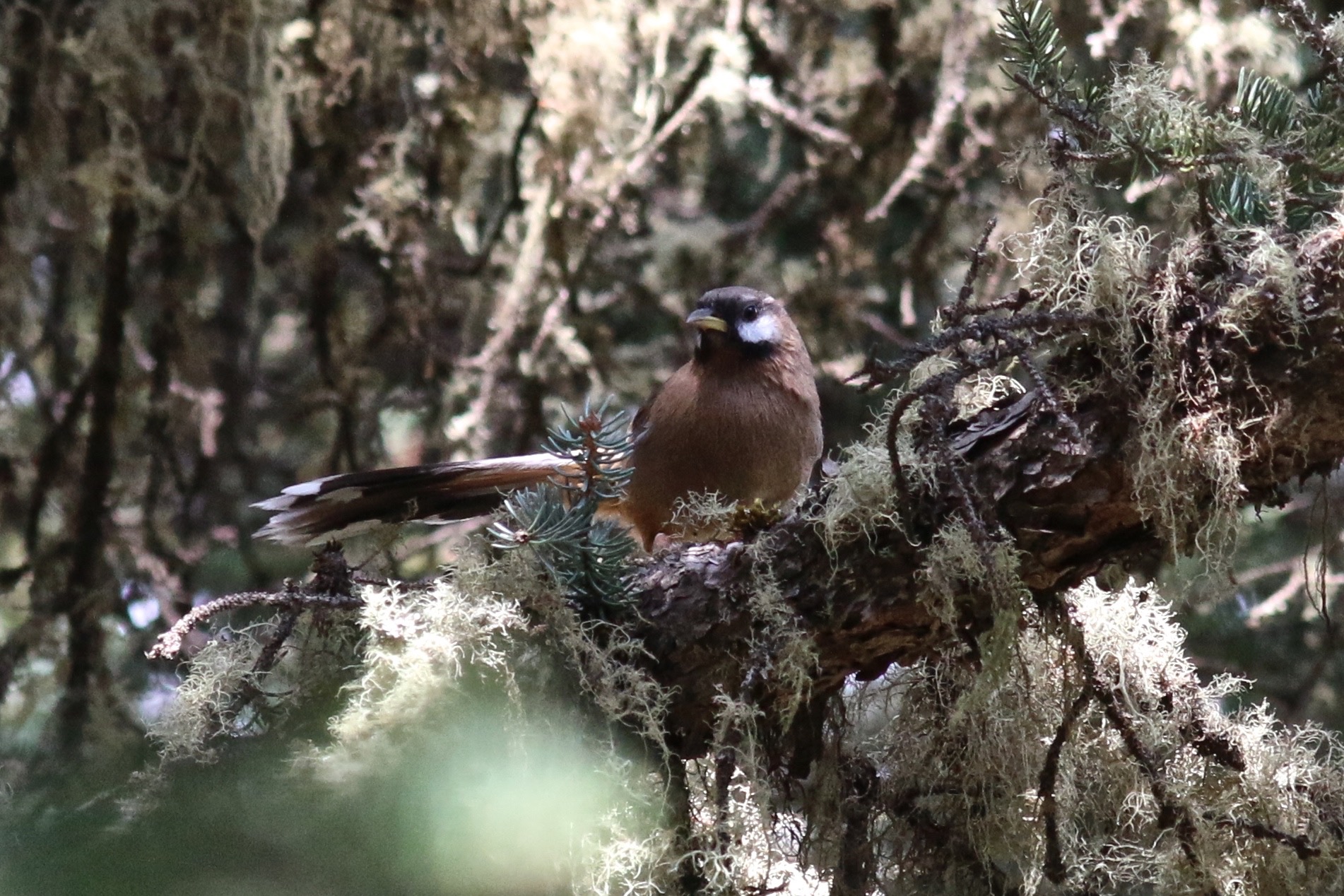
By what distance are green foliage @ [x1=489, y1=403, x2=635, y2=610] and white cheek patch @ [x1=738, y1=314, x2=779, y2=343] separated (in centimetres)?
173

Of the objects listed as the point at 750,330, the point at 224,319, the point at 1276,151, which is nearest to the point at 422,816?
the point at 1276,151

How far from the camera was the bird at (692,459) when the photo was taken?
3121 mm

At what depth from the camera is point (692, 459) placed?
3.63 metres

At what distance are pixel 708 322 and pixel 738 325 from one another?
4.5 inches

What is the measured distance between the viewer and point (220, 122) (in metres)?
4.50

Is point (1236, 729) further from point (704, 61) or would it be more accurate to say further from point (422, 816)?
point (704, 61)

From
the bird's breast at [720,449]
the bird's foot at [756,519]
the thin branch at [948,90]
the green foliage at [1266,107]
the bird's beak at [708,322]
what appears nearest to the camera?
the green foliage at [1266,107]

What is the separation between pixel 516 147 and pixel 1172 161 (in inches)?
131

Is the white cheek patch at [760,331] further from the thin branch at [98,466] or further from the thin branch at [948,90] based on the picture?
the thin branch at [98,466]

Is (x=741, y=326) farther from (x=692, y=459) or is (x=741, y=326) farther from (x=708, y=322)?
(x=692, y=459)

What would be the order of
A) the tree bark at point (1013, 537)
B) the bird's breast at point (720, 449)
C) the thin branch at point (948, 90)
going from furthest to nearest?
1. the thin branch at point (948, 90)
2. the bird's breast at point (720, 449)
3. the tree bark at point (1013, 537)

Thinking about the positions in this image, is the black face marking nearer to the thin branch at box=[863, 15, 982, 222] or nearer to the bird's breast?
the bird's breast

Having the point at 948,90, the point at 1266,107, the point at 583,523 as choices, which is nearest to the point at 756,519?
A: the point at 583,523

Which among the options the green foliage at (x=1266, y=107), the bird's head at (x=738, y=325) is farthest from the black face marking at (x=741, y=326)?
the green foliage at (x=1266, y=107)
